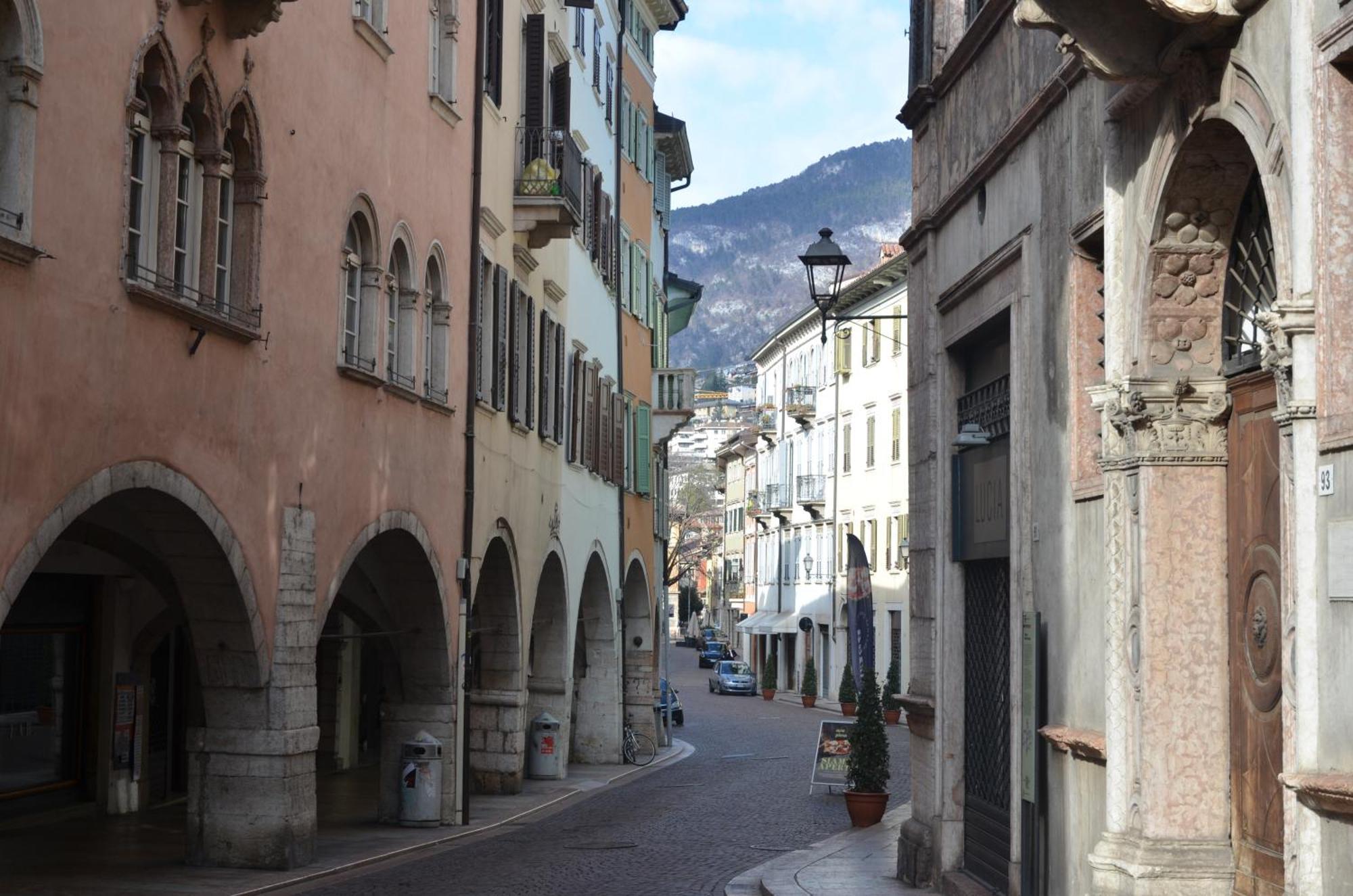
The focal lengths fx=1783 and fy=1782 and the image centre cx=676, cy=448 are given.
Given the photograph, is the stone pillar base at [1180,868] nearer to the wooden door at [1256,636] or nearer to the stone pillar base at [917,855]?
the wooden door at [1256,636]

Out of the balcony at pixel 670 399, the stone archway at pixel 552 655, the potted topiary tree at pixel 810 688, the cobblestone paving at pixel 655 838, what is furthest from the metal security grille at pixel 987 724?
the potted topiary tree at pixel 810 688

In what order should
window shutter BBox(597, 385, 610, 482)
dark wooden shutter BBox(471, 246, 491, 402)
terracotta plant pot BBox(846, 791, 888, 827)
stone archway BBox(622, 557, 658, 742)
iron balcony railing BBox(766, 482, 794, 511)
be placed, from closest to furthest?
terracotta plant pot BBox(846, 791, 888, 827), dark wooden shutter BBox(471, 246, 491, 402), window shutter BBox(597, 385, 610, 482), stone archway BBox(622, 557, 658, 742), iron balcony railing BBox(766, 482, 794, 511)

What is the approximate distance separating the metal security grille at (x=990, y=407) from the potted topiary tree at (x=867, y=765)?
24.0 feet

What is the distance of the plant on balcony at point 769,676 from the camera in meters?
69.1

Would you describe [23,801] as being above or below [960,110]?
below

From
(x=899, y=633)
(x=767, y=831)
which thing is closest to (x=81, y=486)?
(x=767, y=831)

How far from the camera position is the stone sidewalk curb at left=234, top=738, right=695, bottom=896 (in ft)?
51.0

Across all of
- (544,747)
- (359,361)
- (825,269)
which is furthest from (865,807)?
(544,747)

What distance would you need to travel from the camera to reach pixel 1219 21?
7371 millimetres

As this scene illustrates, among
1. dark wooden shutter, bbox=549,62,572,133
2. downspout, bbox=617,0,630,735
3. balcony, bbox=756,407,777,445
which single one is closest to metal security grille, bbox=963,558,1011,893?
dark wooden shutter, bbox=549,62,572,133

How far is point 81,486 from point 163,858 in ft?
20.1

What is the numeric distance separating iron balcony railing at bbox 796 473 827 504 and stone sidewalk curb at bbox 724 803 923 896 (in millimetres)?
46752

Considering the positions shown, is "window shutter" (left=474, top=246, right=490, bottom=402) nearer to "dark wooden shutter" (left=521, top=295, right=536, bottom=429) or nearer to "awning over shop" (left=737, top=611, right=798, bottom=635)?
"dark wooden shutter" (left=521, top=295, right=536, bottom=429)

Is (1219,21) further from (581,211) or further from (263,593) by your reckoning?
(581,211)
